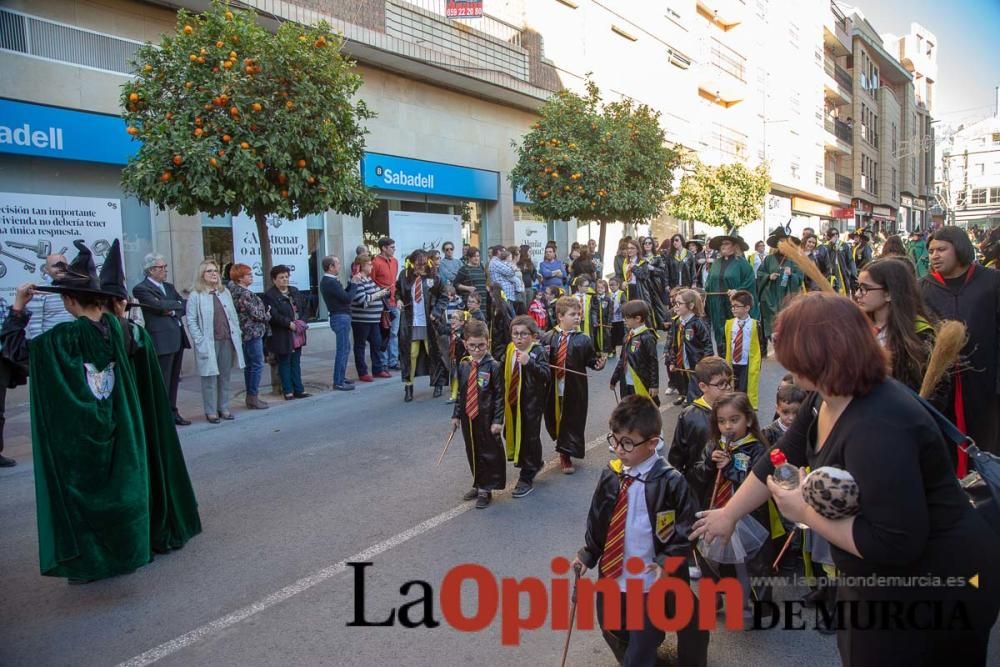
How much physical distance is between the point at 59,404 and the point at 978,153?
9068 centimetres

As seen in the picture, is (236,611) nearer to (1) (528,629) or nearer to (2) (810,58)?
(1) (528,629)

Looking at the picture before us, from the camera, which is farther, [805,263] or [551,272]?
[551,272]

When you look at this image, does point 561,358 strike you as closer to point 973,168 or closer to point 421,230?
point 421,230

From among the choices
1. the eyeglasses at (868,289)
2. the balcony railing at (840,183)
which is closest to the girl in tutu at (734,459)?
the eyeglasses at (868,289)

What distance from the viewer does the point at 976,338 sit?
15.0 ft

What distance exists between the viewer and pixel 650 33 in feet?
90.5

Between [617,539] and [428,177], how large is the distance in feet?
50.3

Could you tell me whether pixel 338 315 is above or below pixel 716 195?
below

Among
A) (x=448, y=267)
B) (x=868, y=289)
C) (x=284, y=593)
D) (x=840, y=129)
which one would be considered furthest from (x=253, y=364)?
(x=840, y=129)

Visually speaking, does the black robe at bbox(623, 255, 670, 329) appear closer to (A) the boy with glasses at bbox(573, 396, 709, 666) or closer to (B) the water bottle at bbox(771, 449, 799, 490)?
(A) the boy with glasses at bbox(573, 396, 709, 666)

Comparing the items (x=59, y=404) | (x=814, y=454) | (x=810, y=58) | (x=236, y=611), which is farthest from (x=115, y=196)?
(x=810, y=58)

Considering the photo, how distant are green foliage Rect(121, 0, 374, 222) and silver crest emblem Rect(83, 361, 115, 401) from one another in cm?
449

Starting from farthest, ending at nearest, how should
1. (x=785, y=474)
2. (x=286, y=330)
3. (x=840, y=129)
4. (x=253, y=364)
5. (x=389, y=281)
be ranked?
(x=840, y=129), (x=389, y=281), (x=286, y=330), (x=253, y=364), (x=785, y=474)

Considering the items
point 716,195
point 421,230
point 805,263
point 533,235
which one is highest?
point 716,195
